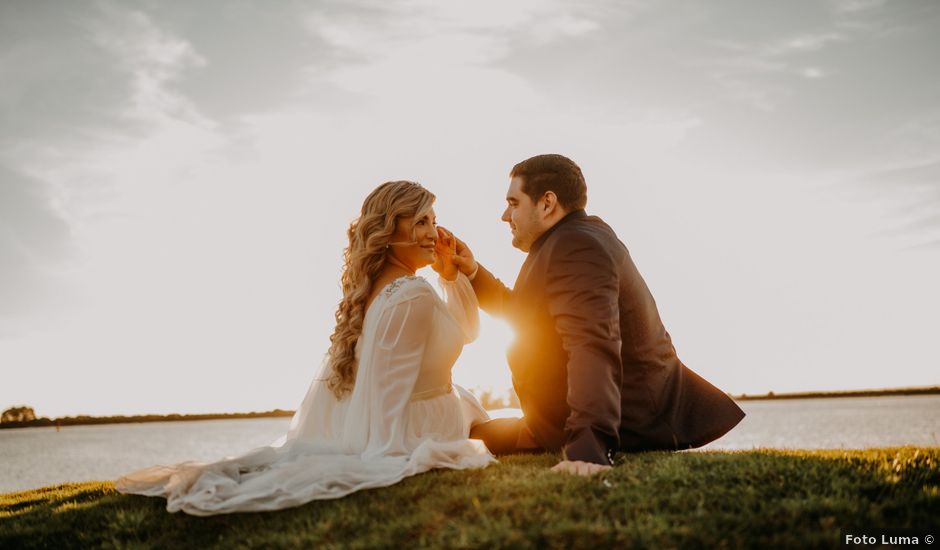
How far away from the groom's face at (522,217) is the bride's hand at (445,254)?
1337mm

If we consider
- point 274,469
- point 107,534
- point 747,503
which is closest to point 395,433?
point 274,469

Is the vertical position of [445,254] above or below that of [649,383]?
above

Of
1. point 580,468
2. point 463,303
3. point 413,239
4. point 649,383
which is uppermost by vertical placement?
point 413,239

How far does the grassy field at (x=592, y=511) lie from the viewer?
13.6 feet

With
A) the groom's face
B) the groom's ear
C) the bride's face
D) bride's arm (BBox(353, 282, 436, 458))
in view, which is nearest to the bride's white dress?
bride's arm (BBox(353, 282, 436, 458))

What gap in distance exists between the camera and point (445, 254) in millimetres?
8133

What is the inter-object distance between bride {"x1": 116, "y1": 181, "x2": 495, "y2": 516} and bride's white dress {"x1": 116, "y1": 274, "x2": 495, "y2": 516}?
0.4 inches

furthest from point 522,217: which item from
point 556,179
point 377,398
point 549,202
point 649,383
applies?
point 377,398

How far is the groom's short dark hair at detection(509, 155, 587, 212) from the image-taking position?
666 centimetres

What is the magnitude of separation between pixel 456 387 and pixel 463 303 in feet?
3.41

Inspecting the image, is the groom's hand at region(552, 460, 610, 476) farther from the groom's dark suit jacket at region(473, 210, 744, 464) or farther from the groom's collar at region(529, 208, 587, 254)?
the groom's collar at region(529, 208, 587, 254)

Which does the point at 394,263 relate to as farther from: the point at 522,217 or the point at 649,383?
the point at 649,383

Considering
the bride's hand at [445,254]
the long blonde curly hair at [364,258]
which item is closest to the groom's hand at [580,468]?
the long blonde curly hair at [364,258]

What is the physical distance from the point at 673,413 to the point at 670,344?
2.23 feet
